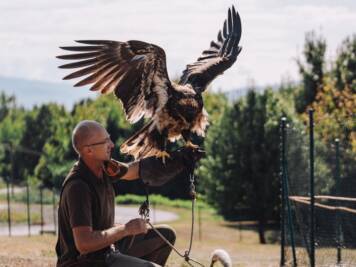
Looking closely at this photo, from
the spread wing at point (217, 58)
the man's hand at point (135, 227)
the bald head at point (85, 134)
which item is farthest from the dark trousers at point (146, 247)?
the spread wing at point (217, 58)

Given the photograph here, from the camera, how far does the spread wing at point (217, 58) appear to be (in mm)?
7512

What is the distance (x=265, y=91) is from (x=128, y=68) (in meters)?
22.1

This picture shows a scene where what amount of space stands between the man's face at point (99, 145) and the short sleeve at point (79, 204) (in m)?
0.20

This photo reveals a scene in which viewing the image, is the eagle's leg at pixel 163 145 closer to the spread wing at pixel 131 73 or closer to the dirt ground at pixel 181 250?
the spread wing at pixel 131 73

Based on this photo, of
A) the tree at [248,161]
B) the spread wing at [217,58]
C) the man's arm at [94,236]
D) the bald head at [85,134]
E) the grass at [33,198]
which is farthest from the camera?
the grass at [33,198]

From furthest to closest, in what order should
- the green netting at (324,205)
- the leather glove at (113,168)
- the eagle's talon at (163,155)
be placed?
the green netting at (324,205), the eagle's talon at (163,155), the leather glove at (113,168)

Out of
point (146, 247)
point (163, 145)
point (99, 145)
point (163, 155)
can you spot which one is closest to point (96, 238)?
point (99, 145)

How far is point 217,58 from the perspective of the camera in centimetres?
824

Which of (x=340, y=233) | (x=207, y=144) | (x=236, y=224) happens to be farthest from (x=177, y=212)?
(x=340, y=233)

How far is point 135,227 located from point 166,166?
1077 mm

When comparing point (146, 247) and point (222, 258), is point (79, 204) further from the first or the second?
point (222, 258)

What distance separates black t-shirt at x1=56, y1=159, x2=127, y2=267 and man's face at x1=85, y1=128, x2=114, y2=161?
10 centimetres

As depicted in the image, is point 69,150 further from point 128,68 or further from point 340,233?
point 128,68

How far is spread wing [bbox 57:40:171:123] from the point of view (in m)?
6.56
